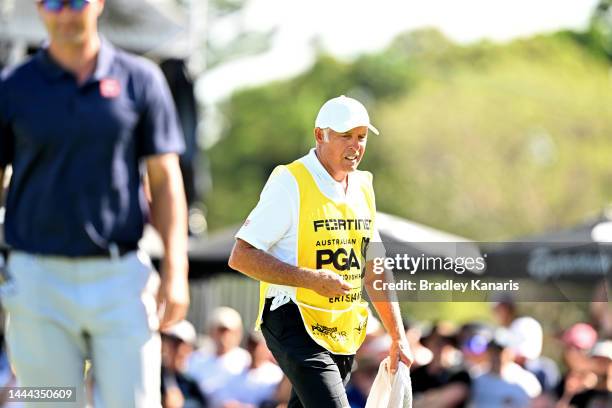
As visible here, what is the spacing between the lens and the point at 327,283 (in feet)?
19.2

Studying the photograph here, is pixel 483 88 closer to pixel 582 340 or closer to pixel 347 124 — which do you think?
pixel 582 340

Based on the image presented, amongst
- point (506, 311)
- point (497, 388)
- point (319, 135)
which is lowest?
point (497, 388)

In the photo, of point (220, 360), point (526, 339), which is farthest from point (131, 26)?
point (526, 339)

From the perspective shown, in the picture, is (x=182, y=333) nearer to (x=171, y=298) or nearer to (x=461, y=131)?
(x=171, y=298)

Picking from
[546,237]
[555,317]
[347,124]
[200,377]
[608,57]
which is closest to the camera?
[347,124]

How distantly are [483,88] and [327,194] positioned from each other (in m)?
63.7

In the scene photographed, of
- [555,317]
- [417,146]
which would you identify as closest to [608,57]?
[555,317]

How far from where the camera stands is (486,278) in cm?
905

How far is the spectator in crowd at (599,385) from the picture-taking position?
1023 centimetres

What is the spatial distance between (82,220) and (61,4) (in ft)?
2.80

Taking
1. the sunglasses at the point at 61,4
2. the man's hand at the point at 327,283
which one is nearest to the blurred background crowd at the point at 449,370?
the man's hand at the point at 327,283

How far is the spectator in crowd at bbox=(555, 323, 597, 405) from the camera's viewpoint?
10.8 m

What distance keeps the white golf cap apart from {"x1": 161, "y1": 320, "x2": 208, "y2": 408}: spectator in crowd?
239 inches

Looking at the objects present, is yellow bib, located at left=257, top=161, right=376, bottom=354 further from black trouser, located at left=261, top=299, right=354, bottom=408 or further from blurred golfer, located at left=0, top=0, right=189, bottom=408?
blurred golfer, located at left=0, top=0, right=189, bottom=408
